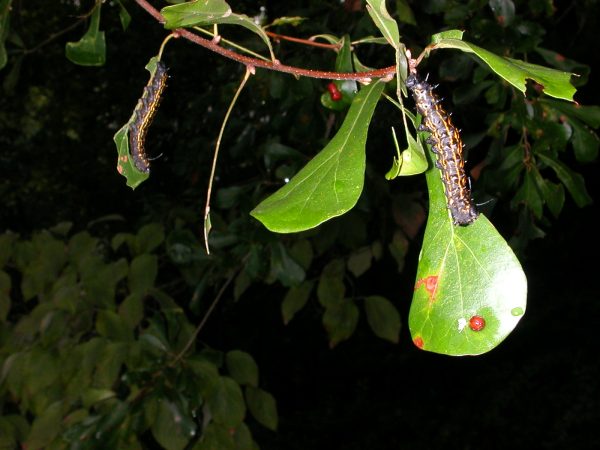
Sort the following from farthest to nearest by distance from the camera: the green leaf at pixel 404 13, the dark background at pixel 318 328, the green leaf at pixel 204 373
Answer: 1. the dark background at pixel 318 328
2. the green leaf at pixel 204 373
3. the green leaf at pixel 404 13

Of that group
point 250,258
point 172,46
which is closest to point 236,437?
point 250,258

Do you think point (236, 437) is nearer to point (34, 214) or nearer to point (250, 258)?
point (250, 258)

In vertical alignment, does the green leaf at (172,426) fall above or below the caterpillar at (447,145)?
below

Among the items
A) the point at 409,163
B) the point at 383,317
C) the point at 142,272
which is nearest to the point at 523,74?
the point at 409,163

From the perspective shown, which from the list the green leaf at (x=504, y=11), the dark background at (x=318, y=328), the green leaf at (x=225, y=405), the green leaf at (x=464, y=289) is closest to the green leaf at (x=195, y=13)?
the green leaf at (x=464, y=289)

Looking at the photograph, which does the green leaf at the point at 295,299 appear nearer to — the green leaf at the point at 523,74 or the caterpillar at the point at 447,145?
the caterpillar at the point at 447,145

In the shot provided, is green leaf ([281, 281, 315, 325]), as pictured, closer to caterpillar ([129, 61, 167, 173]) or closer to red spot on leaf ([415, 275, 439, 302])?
caterpillar ([129, 61, 167, 173])

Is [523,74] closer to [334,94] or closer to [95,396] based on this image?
[334,94]
